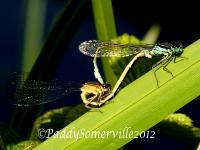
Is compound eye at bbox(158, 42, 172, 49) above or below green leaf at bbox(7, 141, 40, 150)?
above

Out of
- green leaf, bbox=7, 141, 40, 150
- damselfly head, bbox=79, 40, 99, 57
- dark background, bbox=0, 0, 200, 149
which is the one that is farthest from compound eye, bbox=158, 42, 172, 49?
dark background, bbox=0, 0, 200, 149

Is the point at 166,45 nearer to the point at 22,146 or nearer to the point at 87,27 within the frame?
the point at 22,146

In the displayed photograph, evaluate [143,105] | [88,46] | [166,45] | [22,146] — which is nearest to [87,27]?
[88,46]

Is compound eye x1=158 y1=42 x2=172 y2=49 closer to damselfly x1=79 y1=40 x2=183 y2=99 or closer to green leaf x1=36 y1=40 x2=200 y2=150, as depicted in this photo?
damselfly x1=79 y1=40 x2=183 y2=99

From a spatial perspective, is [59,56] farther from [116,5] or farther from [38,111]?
[116,5]

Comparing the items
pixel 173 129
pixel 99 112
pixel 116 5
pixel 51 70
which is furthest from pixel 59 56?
pixel 116 5
